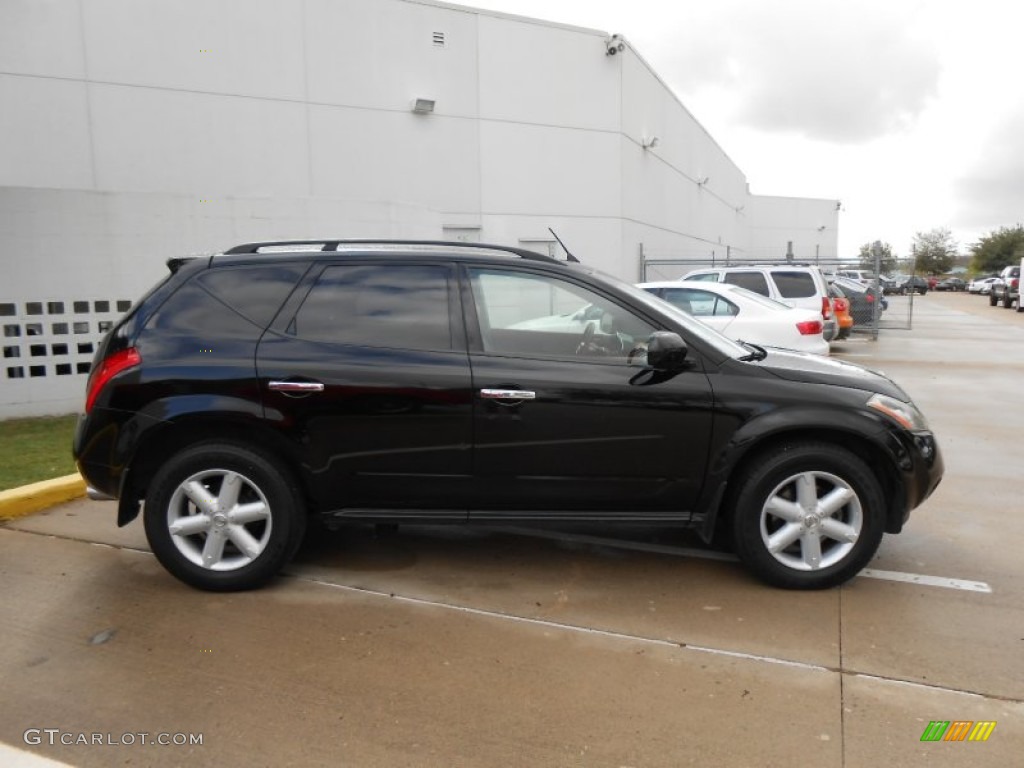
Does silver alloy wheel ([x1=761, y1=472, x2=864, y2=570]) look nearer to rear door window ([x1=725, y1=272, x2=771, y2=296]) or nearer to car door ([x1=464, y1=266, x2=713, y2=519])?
car door ([x1=464, y1=266, x2=713, y2=519])

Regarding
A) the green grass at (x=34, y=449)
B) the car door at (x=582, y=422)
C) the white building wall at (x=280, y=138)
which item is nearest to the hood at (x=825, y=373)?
the car door at (x=582, y=422)

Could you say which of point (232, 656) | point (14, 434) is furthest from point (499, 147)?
point (232, 656)

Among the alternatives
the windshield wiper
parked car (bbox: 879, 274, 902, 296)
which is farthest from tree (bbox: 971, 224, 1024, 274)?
the windshield wiper

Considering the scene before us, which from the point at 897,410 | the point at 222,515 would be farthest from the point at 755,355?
the point at 222,515

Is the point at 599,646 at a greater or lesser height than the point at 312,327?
lesser

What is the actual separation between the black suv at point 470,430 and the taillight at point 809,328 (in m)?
6.68

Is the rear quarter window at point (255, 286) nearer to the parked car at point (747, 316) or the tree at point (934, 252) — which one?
the parked car at point (747, 316)

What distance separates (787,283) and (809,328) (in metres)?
5.06

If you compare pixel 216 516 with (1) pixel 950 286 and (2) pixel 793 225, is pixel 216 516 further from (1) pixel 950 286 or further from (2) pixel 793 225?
(1) pixel 950 286

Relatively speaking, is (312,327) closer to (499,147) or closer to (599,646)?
(599,646)

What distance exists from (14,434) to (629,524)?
6.46 meters

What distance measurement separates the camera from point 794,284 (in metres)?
15.4

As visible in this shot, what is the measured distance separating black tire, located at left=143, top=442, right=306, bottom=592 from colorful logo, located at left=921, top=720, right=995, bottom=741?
2968 mm

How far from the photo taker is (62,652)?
358 centimetres
